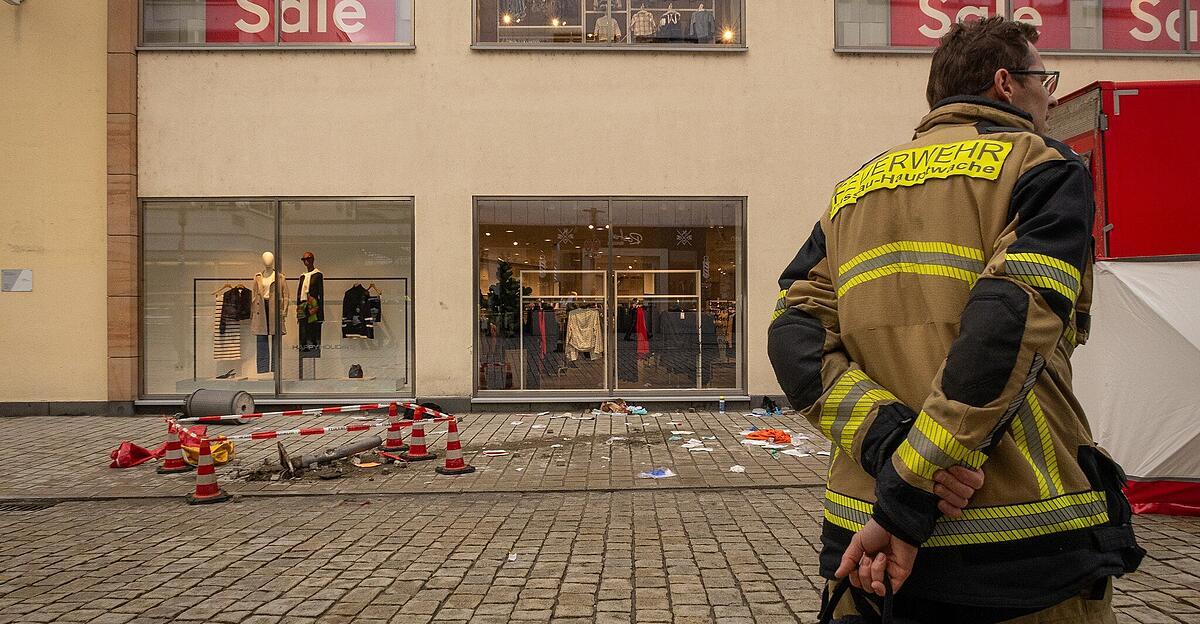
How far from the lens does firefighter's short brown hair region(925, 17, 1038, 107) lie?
1761 mm

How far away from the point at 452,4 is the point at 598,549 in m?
9.30

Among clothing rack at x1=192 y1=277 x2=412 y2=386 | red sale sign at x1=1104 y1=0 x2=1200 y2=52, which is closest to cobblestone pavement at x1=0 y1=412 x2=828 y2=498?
clothing rack at x1=192 y1=277 x2=412 y2=386

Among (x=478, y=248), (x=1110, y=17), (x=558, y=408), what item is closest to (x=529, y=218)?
(x=478, y=248)

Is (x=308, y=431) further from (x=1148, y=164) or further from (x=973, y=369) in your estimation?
(x=1148, y=164)

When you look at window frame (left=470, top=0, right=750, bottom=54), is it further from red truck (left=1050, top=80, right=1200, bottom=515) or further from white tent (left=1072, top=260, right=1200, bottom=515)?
white tent (left=1072, top=260, right=1200, bottom=515)

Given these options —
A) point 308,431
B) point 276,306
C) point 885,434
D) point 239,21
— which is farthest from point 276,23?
point 885,434

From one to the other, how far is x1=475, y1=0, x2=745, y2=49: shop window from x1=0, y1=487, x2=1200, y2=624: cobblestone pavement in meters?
7.64

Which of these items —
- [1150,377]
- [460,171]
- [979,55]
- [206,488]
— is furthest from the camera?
[460,171]

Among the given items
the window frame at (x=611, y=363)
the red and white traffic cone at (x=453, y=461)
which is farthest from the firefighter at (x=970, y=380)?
the window frame at (x=611, y=363)

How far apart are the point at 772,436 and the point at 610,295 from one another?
3753mm

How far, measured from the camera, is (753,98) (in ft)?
38.5

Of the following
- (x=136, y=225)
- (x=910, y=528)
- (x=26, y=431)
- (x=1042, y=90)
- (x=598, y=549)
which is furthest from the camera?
(x=136, y=225)

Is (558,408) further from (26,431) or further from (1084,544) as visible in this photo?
(1084,544)

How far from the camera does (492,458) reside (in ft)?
26.8
